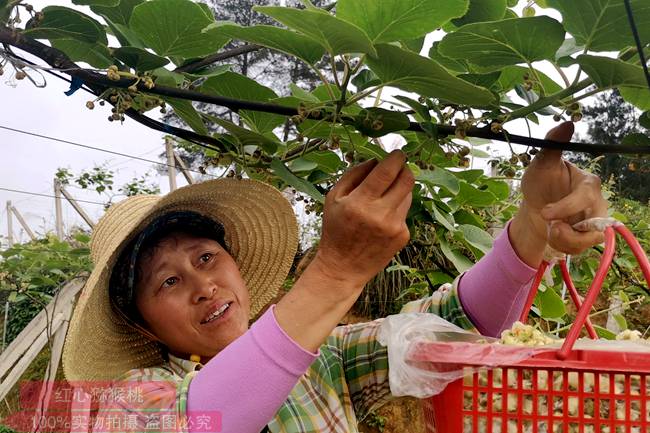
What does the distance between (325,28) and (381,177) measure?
0.71 feet

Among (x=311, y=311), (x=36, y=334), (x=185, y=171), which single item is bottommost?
(x=311, y=311)

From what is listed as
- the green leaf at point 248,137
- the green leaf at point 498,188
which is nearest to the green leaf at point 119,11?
the green leaf at point 248,137

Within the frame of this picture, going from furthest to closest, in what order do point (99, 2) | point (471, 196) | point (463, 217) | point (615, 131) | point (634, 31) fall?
point (615, 131) < point (463, 217) < point (471, 196) < point (99, 2) < point (634, 31)

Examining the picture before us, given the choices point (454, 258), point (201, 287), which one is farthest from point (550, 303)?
point (201, 287)

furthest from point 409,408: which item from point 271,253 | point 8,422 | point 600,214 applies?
point 600,214

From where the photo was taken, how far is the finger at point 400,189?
65 cm

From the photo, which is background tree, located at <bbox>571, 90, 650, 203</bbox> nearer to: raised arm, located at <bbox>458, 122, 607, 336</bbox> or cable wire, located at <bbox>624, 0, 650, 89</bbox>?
raised arm, located at <bbox>458, 122, 607, 336</bbox>

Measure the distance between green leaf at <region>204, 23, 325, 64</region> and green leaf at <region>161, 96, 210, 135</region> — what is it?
120mm

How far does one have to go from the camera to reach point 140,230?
39.0 inches

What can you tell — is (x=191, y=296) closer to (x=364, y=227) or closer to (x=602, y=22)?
(x=364, y=227)

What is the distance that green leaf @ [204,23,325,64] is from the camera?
1.65 ft

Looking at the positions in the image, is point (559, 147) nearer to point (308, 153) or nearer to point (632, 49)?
point (632, 49)

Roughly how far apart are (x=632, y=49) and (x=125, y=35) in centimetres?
44

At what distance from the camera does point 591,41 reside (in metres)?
0.52
